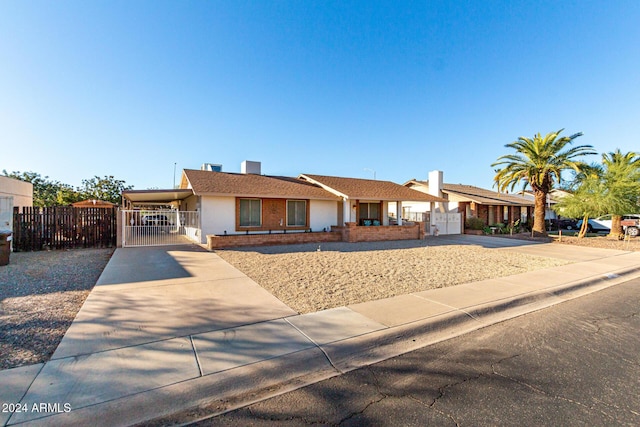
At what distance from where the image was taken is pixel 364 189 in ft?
66.3

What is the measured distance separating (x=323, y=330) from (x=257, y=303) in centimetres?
182

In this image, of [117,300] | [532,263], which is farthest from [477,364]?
[532,263]

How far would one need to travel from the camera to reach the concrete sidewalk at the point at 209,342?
292 centimetres

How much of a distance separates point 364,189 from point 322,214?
361 centimetres

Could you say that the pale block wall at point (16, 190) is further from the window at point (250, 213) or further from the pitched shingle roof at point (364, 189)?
the pitched shingle roof at point (364, 189)

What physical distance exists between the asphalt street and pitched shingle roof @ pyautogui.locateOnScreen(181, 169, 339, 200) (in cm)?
1264

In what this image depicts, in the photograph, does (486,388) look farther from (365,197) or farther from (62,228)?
(62,228)

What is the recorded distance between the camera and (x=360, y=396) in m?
3.08

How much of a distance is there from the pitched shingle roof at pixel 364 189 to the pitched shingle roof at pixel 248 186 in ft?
2.53

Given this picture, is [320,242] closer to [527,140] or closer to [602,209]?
[527,140]

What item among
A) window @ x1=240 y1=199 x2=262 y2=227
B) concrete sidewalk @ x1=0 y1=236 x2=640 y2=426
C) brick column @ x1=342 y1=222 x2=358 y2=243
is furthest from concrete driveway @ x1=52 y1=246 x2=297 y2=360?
brick column @ x1=342 y1=222 x2=358 y2=243

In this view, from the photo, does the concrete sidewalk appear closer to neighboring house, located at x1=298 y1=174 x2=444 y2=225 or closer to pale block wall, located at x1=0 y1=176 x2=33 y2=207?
pale block wall, located at x1=0 y1=176 x2=33 y2=207

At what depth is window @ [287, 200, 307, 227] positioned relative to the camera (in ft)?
57.9

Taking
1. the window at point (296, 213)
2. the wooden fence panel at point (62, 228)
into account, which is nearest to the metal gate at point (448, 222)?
the window at point (296, 213)
